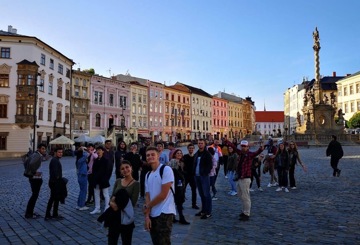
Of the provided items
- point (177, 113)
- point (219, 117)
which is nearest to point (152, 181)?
point (177, 113)

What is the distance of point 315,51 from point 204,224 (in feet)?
156

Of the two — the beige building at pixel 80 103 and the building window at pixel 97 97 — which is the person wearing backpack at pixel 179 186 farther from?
the building window at pixel 97 97

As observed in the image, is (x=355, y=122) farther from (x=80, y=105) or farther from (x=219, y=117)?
(x=80, y=105)

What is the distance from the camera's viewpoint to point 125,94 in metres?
67.8

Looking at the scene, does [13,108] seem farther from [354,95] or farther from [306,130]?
[354,95]

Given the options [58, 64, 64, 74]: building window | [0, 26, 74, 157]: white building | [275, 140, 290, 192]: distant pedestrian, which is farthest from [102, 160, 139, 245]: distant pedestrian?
[58, 64, 64, 74]: building window

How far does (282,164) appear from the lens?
1256 centimetres

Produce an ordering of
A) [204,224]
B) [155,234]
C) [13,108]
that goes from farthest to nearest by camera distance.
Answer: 1. [13,108]
2. [204,224]
3. [155,234]

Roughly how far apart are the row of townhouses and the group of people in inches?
400

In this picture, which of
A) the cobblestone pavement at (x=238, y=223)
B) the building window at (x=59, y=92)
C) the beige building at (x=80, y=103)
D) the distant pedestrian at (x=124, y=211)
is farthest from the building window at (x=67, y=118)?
the distant pedestrian at (x=124, y=211)

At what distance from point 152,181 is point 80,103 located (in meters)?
55.4

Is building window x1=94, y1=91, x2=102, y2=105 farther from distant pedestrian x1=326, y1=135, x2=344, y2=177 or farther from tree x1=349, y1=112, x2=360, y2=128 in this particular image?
distant pedestrian x1=326, y1=135, x2=344, y2=177

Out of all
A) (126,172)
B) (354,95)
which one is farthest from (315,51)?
(126,172)

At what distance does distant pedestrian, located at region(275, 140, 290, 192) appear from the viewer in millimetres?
12578
